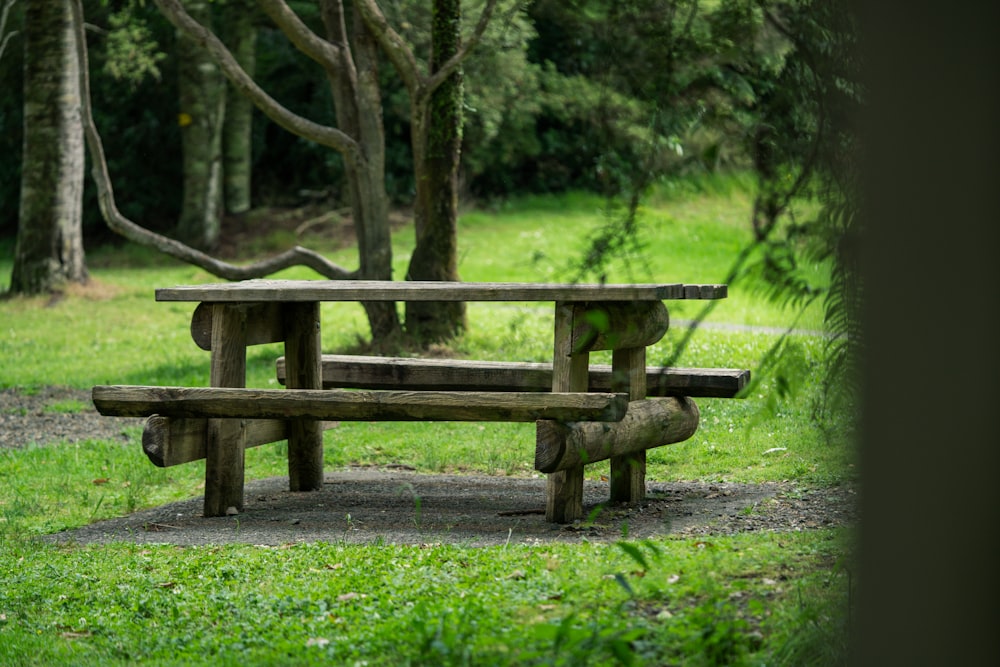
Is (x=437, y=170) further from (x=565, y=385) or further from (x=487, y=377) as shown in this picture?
(x=565, y=385)

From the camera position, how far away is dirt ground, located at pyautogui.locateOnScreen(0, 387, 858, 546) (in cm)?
609

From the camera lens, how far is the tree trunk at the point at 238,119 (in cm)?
2789

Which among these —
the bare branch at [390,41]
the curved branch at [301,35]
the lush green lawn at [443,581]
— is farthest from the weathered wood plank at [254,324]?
the curved branch at [301,35]

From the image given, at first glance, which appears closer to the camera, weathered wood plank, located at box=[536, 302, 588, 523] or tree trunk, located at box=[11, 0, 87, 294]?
weathered wood plank, located at box=[536, 302, 588, 523]

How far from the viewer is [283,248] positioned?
90.1 feet

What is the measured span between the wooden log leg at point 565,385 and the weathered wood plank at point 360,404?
310 millimetres

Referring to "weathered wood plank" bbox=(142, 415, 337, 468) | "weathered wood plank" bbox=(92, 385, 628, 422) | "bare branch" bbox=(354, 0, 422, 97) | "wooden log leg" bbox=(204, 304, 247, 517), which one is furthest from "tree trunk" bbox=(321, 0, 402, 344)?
"weathered wood plank" bbox=(92, 385, 628, 422)

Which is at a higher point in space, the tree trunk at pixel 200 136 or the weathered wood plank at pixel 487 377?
the tree trunk at pixel 200 136

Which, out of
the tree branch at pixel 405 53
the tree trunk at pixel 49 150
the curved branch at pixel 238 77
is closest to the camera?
the tree branch at pixel 405 53

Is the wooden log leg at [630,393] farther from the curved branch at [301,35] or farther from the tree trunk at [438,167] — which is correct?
the curved branch at [301,35]

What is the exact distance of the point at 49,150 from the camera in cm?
1947

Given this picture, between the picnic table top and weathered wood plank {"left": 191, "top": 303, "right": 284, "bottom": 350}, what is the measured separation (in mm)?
312

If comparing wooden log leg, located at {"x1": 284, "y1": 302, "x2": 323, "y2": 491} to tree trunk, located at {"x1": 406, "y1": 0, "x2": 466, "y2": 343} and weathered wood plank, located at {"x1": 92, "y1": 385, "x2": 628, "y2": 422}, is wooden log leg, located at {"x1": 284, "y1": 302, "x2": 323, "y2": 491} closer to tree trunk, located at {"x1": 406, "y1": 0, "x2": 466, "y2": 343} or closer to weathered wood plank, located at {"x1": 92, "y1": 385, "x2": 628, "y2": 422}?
weathered wood plank, located at {"x1": 92, "y1": 385, "x2": 628, "y2": 422}

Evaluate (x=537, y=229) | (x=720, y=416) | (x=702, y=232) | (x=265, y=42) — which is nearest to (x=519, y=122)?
(x=537, y=229)
